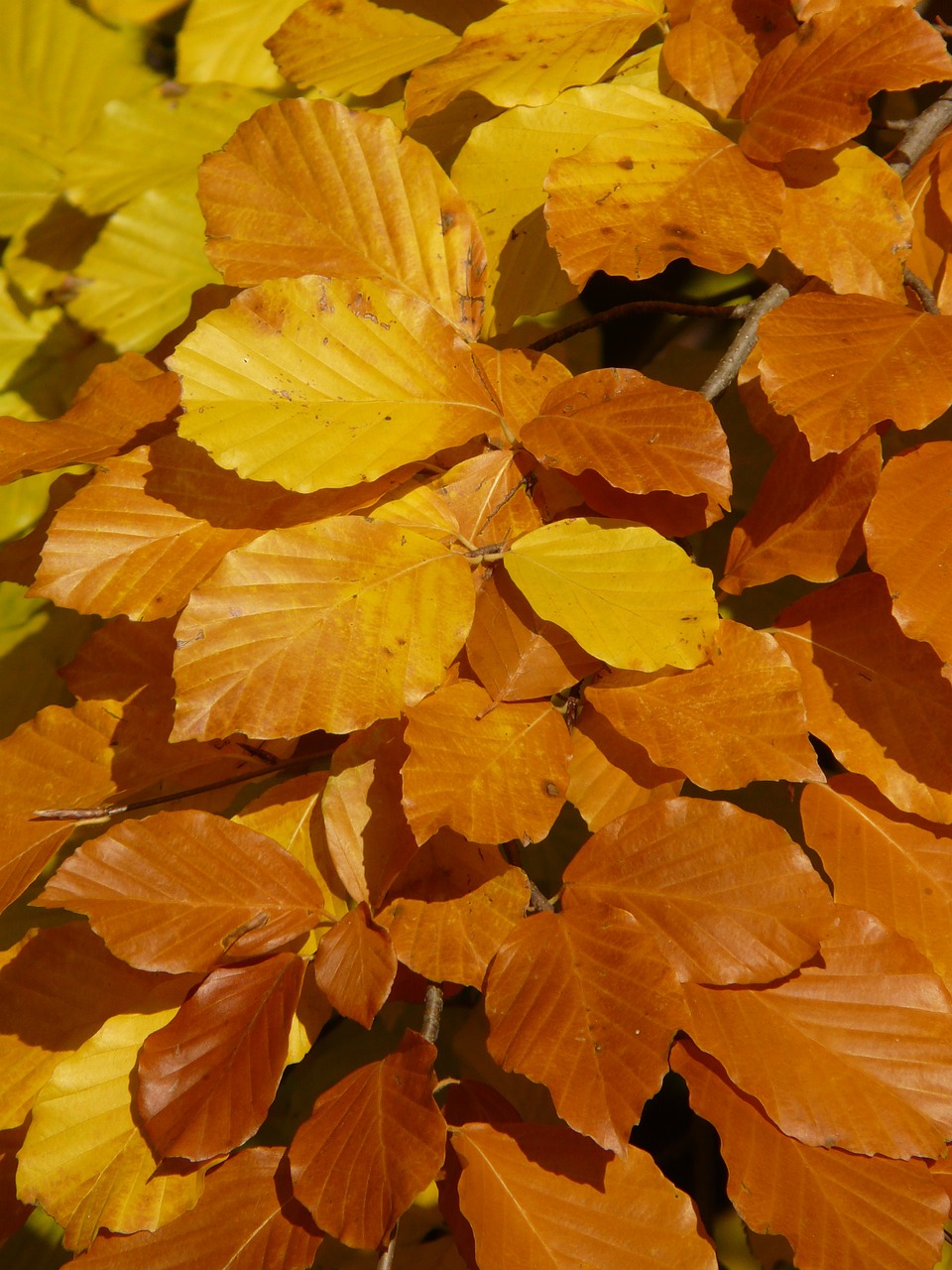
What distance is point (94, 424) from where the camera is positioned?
1.63 ft

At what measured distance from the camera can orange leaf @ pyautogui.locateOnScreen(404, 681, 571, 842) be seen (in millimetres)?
370

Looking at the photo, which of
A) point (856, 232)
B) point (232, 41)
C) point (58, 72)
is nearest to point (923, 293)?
point (856, 232)

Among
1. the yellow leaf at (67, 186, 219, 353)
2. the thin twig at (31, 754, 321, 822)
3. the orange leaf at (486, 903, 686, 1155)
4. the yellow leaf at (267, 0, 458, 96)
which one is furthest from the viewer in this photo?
the yellow leaf at (67, 186, 219, 353)

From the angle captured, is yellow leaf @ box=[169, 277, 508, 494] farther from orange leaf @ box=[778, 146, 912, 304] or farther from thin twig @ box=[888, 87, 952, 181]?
thin twig @ box=[888, 87, 952, 181]

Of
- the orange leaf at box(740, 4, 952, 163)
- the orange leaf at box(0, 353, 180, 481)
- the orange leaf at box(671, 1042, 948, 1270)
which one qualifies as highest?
the orange leaf at box(740, 4, 952, 163)

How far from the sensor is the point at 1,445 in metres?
0.46

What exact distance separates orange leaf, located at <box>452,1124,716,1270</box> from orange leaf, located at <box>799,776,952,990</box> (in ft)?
0.47

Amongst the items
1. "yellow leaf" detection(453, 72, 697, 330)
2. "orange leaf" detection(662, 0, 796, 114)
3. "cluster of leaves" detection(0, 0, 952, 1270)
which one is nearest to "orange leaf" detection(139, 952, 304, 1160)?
"cluster of leaves" detection(0, 0, 952, 1270)

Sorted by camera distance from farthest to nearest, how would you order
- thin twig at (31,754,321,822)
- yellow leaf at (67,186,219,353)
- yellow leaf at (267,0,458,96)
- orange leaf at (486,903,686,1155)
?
yellow leaf at (67,186,219,353) → yellow leaf at (267,0,458,96) → thin twig at (31,754,321,822) → orange leaf at (486,903,686,1155)

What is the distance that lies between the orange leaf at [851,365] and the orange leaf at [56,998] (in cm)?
39

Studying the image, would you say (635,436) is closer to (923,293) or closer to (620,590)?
(620,590)

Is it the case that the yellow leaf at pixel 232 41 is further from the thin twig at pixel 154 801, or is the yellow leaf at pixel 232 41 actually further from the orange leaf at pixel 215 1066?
the orange leaf at pixel 215 1066

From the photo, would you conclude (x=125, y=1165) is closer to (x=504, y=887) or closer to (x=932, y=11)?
(x=504, y=887)

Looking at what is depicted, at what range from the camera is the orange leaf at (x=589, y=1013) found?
1.19 ft
